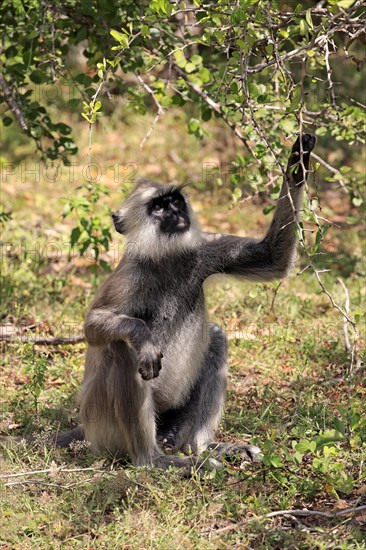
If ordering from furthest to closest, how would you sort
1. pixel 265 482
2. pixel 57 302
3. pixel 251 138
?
pixel 57 302 < pixel 251 138 < pixel 265 482

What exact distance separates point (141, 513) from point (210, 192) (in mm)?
5479

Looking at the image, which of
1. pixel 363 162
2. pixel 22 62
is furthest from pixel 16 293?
pixel 363 162

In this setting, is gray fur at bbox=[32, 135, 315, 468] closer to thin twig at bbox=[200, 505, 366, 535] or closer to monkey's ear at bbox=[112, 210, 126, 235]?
monkey's ear at bbox=[112, 210, 126, 235]

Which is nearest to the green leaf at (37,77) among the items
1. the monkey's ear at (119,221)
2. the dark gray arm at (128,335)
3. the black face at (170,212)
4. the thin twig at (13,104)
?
the thin twig at (13,104)

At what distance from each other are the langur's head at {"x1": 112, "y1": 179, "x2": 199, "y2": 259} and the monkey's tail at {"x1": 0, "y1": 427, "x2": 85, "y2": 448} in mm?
970

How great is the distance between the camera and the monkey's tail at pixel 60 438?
432cm

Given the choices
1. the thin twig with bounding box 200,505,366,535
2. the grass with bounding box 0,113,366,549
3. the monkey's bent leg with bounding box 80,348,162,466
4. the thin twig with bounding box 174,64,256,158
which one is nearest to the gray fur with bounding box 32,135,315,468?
the monkey's bent leg with bounding box 80,348,162,466

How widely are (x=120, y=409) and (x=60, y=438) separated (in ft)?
1.68

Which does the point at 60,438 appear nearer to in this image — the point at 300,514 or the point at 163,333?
the point at 163,333

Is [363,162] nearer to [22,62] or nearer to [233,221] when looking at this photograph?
[233,221]

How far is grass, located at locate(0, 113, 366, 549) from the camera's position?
11.3ft

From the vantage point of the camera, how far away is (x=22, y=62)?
576 centimetres

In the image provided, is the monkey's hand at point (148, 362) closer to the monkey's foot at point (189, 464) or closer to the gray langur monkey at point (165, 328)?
the gray langur monkey at point (165, 328)

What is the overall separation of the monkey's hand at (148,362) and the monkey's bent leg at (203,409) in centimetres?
64
